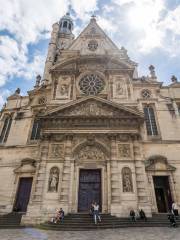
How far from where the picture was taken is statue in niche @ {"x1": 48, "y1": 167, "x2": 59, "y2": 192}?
44.1ft

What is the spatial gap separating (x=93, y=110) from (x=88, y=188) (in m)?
6.14

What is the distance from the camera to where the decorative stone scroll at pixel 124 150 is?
14.5m

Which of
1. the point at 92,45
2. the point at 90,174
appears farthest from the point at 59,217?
the point at 92,45

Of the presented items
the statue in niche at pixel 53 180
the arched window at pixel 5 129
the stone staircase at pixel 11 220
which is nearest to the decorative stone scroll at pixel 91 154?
the statue in niche at pixel 53 180

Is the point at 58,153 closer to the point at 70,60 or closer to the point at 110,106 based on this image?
the point at 110,106

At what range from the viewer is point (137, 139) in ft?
49.4

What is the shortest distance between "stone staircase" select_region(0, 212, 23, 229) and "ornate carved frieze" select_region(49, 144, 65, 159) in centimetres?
456

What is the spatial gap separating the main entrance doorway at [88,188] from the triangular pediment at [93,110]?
4514mm

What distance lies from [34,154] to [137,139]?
27.5 feet

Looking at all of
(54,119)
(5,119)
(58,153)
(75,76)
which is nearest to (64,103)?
(54,119)

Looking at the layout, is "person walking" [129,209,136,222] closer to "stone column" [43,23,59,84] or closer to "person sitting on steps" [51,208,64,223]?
"person sitting on steps" [51,208,64,223]

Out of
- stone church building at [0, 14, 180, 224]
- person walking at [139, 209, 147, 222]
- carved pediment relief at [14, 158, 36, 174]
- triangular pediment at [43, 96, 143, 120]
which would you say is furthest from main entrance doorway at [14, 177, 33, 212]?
person walking at [139, 209, 147, 222]

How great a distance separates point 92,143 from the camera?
49.3 feet

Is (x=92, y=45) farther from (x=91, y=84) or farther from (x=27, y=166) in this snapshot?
(x=27, y=166)
